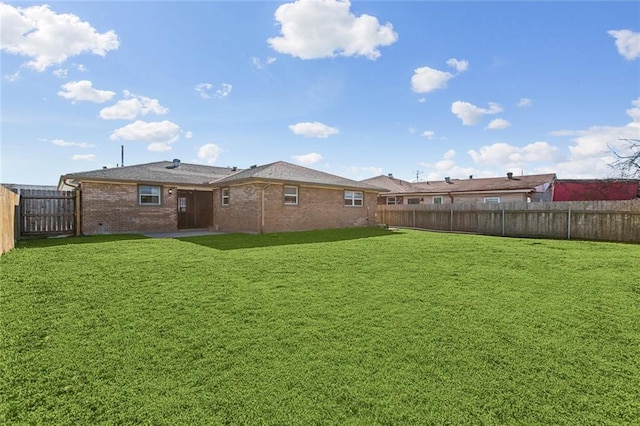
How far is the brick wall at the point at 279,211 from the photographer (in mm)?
15859

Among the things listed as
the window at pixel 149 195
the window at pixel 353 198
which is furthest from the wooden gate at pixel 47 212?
the window at pixel 353 198

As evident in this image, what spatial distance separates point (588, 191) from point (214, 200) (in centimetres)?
2581

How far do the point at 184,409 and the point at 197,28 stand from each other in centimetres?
1279

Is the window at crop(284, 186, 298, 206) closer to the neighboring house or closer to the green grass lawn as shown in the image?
the neighboring house

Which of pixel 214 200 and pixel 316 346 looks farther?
pixel 214 200

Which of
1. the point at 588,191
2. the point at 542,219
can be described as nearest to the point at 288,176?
the point at 542,219

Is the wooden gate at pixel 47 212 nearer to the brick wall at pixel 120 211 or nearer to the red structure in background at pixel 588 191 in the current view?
the brick wall at pixel 120 211

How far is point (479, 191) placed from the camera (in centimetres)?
2478

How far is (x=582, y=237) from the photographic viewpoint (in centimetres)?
1459

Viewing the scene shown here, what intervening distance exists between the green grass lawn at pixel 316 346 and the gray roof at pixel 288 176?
9.20 metres

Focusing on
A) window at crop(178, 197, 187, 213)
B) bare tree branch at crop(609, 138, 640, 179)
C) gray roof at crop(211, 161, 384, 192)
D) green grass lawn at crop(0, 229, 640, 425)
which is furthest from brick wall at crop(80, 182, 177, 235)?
bare tree branch at crop(609, 138, 640, 179)

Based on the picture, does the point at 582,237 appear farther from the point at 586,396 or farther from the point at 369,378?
the point at 369,378

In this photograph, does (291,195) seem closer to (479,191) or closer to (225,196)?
(225,196)

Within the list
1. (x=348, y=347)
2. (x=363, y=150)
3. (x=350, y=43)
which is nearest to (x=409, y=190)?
(x=363, y=150)
